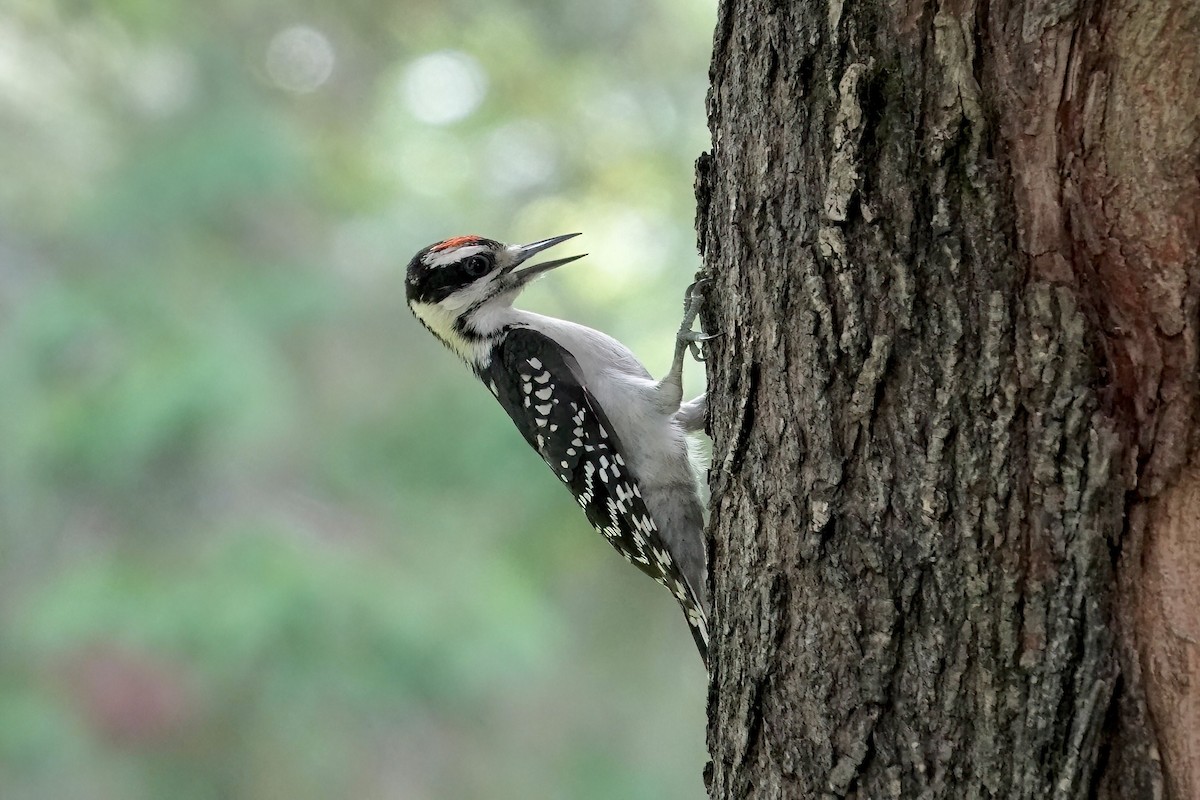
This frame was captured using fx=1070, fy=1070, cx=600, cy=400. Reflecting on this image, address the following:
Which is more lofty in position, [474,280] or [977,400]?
[474,280]

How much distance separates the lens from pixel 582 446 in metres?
2.74

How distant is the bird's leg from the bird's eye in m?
0.64

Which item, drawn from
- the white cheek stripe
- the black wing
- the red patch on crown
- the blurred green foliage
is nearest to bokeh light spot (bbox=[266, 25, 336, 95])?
the blurred green foliage

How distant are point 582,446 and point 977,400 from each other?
4.87 feet

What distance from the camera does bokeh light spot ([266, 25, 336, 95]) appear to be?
5.79 m

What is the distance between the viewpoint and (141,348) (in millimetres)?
4883

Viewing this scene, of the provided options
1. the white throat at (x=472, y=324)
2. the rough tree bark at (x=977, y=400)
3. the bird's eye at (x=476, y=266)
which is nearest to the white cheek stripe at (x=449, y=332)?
the white throat at (x=472, y=324)

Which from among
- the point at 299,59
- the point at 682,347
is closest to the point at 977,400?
the point at 682,347

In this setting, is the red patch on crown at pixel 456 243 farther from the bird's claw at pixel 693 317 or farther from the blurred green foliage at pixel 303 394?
the blurred green foliage at pixel 303 394

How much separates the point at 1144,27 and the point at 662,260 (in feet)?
12.4

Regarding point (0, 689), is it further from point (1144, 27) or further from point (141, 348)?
point (1144, 27)

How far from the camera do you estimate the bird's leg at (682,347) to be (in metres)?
2.14

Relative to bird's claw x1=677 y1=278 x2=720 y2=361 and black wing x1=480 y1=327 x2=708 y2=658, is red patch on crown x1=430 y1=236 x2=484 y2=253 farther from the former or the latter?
bird's claw x1=677 y1=278 x2=720 y2=361

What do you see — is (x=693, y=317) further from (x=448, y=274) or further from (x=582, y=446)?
(x=448, y=274)
